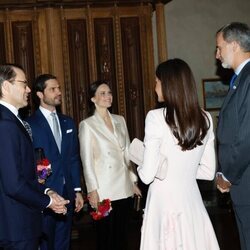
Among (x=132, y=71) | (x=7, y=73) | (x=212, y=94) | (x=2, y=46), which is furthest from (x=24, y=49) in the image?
(x=7, y=73)

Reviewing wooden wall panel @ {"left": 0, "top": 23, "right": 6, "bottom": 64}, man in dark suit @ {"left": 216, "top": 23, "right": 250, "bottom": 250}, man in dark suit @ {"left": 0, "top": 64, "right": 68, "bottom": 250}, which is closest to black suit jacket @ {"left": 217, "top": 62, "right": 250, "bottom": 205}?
man in dark suit @ {"left": 216, "top": 23, "right": 250, "bottom": 250}

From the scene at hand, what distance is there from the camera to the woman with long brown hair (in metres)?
2.59

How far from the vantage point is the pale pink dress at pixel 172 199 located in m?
2.60

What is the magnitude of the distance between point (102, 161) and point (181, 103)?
5.30 feet

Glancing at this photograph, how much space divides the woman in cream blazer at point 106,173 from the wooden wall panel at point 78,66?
1.84 meters

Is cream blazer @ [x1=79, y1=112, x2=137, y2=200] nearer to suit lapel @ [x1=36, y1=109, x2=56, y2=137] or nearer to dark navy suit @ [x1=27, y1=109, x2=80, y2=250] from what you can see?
dark navy suit @ [x1=27, y1=109, x2=80, y2=250]

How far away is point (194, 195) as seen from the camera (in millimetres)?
2752

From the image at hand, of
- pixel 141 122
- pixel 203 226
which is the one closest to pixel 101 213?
pixel 203 226

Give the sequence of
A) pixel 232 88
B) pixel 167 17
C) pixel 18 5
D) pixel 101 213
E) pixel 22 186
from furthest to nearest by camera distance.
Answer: pixel 167 17 → pixel 18 5 → pixel 101 213 → pixel 232 88 → pixel 22 186

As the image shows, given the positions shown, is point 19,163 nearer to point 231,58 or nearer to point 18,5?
point 231,58

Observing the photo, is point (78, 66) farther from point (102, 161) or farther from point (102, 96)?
point (102, 161)

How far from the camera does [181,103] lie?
258 centimetres

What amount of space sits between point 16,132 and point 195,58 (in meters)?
5.26

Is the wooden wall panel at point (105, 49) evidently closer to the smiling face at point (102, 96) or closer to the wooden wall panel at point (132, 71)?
the wooden wall panel at point (132, 71)
